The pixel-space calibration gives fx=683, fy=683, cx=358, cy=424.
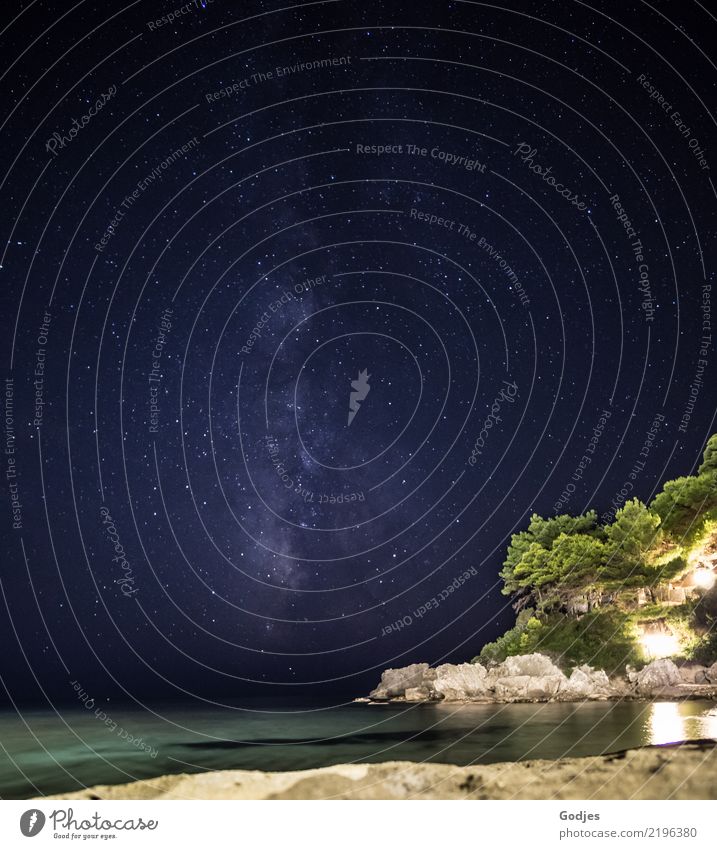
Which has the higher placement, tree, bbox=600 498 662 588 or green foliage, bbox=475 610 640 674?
tree, bbox=600 498 662 588

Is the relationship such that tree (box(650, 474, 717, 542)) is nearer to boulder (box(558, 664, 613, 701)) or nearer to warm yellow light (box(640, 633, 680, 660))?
warm yellow light (box(640, 633, 680, 660))

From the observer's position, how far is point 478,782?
12562mm

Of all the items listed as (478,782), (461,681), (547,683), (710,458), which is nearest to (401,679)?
(461,681)

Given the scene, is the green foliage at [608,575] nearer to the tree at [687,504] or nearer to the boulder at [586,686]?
the tree at [687,504]

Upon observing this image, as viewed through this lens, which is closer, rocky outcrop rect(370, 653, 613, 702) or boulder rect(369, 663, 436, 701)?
rocky outcrop rect(370, 653, 613, 702)

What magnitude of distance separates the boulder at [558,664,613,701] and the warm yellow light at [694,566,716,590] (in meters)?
7.20

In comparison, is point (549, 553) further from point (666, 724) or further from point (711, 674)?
point (666, 724)

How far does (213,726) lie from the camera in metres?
43.2

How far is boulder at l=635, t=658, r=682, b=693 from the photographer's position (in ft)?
110

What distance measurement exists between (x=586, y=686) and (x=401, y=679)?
1744 centimetres

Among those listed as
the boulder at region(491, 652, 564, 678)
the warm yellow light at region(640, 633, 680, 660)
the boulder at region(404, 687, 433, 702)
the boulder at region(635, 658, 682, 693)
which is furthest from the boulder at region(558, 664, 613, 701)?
the boulder at region(404, 687, 433, 702)

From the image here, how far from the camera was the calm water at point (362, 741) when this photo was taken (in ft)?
69.7
